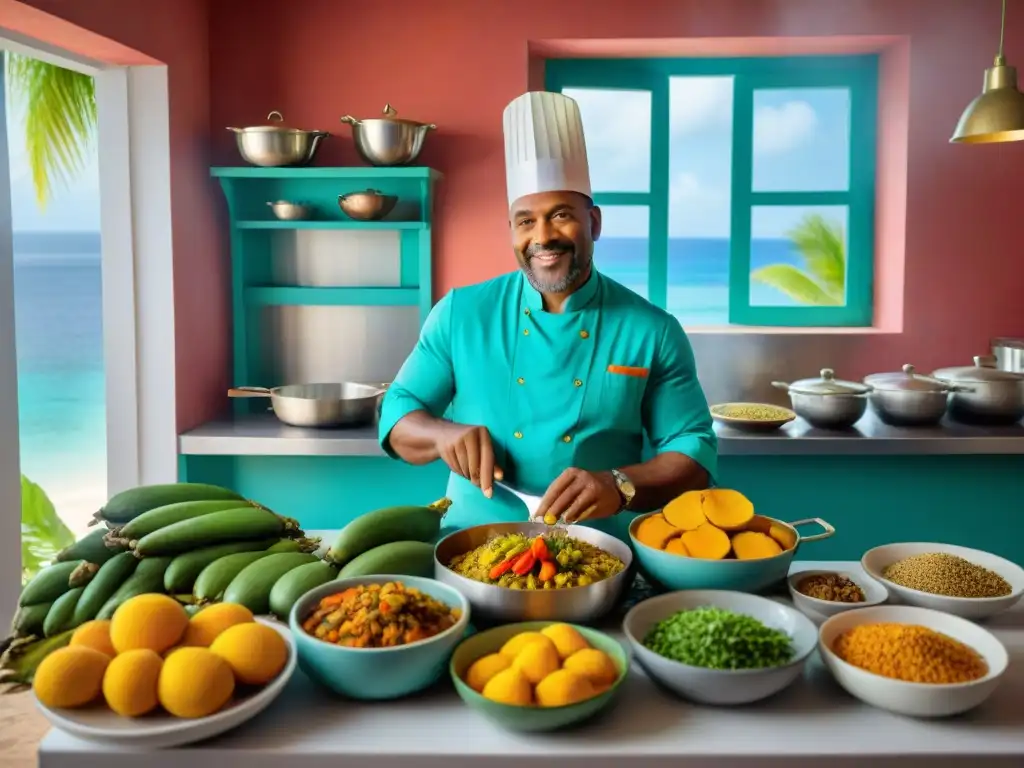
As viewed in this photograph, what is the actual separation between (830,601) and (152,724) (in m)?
1.01

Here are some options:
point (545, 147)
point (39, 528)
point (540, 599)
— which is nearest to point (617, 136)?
point (545, 147)

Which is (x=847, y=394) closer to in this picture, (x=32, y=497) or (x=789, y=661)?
(x=789, y=661)

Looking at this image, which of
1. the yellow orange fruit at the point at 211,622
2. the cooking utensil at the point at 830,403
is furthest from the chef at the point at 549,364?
the cooking utensil at the point at 830,403

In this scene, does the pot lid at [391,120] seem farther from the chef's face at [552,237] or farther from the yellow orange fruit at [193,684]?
the yellow orange fruit at [193,684]

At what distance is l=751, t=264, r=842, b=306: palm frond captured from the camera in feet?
13.4

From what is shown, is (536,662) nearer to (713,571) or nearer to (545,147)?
(713,571)

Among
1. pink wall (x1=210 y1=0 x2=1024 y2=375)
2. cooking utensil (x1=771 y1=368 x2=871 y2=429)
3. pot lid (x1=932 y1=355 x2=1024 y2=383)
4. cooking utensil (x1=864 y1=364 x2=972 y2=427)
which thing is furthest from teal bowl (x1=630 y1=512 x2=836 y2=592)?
pink wall (x1=210 y1=0 x2=1024 y2=375)

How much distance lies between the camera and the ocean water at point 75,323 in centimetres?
302

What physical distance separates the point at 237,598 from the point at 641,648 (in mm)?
646

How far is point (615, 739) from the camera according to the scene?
1149 millimetres

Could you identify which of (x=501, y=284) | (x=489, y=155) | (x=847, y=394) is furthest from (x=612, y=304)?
(x=489, y=155)

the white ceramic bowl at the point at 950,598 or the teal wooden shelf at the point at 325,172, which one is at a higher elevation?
the teal wooden shelf at the point at 325,172

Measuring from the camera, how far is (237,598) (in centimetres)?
145

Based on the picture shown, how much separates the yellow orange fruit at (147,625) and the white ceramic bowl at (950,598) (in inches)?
43.5
